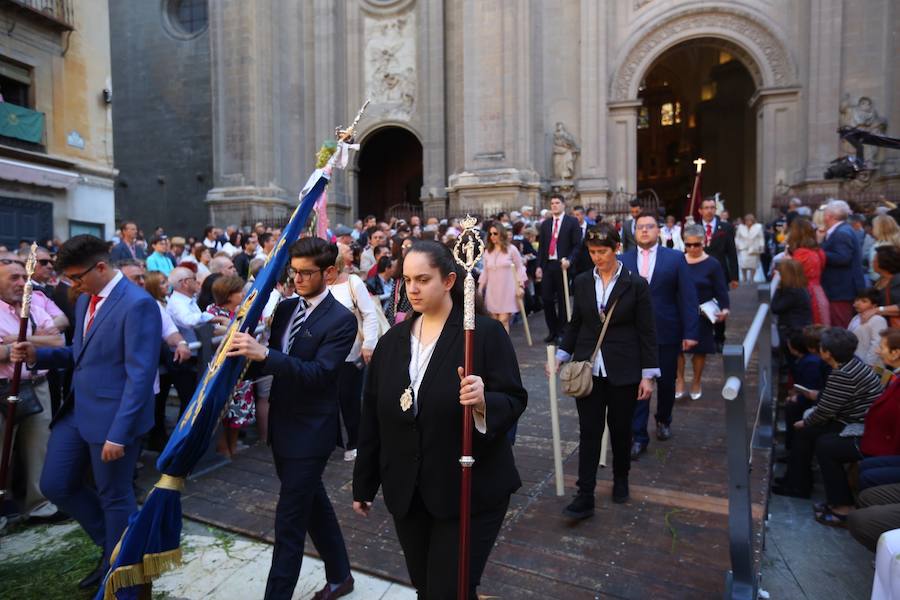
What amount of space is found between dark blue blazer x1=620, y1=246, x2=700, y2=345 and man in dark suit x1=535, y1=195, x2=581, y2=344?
3.56 meters

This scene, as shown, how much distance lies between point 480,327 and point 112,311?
234 cm

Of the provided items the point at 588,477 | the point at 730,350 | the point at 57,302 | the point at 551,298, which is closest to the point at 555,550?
the point at 588,477

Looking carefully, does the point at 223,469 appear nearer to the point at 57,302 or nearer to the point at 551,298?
the point at 57,302

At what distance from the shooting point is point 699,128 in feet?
102

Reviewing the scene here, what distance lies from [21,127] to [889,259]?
57.3 ft

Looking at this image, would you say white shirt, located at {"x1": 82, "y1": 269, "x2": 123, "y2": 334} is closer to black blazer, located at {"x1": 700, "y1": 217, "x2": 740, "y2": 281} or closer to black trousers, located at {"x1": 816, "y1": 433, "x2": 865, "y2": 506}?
black trousers, located at {"x1": 816, "y1": 433, "x2": 865, "y2": 506}

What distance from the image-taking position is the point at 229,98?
22.5m

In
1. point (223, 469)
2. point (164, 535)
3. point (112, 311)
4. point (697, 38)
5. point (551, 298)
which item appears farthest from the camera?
point (697, 38)

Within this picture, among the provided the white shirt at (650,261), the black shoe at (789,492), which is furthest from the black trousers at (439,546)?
the black shoe at (789,492)

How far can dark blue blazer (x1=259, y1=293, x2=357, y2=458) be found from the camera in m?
3.38

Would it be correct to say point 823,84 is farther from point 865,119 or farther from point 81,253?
point 81,253

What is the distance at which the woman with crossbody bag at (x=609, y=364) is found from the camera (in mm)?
4516

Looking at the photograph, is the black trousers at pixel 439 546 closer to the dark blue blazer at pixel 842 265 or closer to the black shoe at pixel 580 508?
the black shoe at pixel 580 508

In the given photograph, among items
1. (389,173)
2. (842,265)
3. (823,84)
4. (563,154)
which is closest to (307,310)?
(842,265)
